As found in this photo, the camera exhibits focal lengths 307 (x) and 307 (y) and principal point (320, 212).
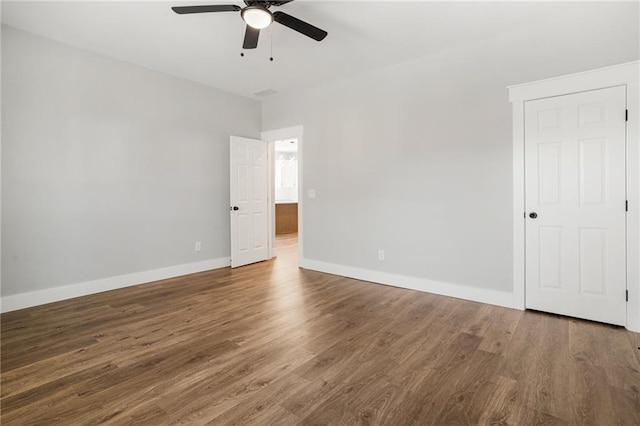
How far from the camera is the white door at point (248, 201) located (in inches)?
202

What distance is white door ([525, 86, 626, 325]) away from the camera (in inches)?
109

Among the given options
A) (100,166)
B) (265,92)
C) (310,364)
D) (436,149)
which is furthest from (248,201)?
(310,364)

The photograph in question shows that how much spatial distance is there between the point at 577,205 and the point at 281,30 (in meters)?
3.39

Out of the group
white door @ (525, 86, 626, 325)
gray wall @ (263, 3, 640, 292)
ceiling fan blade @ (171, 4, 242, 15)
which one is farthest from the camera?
gray wall @ (263, 3, 640, 292)

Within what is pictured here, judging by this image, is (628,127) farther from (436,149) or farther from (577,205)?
(436,149)

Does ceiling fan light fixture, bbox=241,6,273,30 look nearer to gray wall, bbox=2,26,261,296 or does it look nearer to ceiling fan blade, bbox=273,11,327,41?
ceiling fan blade, bbox=273,11,327,41

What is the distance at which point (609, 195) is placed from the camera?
2.78m

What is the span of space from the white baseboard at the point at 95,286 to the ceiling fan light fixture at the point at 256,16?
3475 mm

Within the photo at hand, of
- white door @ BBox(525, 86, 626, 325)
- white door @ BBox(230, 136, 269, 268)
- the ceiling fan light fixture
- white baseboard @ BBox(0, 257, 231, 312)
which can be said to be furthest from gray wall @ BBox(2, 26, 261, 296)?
white door @ BBox(525, 86, 626, 325)

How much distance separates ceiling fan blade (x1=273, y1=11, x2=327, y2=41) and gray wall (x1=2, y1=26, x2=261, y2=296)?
264cm

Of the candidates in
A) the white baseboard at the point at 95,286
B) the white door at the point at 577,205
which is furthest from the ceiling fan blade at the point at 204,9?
the white baseboard at the point at 95,286

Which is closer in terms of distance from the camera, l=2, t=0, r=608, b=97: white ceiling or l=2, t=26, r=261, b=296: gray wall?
l=2, t=0, r=608, b=97: white ceiling

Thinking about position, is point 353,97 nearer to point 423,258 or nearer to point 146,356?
point 423,258

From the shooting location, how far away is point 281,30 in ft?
10.5
